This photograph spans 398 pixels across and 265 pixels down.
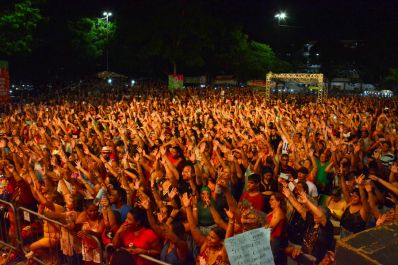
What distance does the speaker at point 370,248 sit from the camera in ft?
4.59

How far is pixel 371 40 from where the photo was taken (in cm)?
5322

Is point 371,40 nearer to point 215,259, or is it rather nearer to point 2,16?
point 2,16

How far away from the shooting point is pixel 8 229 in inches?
229

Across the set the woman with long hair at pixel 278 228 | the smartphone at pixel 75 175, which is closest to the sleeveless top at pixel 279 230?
the woman with long hair at pixel 278 228

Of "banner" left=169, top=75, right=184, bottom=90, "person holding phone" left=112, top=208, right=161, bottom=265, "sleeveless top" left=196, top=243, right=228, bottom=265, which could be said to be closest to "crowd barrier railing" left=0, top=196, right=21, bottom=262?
"person holding phone" left=112, top=208, right=161, bottom=265

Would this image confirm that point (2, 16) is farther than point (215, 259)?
Yes

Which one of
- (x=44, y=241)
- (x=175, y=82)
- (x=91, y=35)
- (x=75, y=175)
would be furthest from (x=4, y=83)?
(x=91, y=35)

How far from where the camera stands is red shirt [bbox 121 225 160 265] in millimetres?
4043

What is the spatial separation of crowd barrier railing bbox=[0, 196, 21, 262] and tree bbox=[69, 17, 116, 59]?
27061 mm

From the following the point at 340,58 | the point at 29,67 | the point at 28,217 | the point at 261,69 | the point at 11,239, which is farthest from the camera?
the point at 340,58

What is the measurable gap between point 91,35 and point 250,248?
3340 centimetres

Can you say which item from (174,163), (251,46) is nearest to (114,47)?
(251,46)

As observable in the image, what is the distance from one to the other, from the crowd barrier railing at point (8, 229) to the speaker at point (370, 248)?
461cm

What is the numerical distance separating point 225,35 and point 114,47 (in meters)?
10.8
